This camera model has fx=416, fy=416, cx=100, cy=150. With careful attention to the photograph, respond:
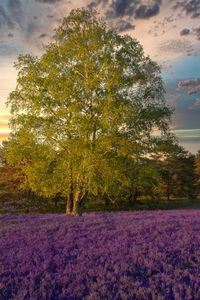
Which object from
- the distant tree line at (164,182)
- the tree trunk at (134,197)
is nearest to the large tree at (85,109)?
the distant tree line at (164,182)

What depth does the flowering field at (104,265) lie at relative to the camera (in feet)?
23.0

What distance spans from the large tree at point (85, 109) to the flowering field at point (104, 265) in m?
13.5

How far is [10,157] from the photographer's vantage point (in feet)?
94.4

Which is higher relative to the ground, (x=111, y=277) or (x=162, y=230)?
(x=162, y=230)

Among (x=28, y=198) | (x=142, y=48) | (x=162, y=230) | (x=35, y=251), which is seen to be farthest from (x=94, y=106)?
(x=28, y=198)

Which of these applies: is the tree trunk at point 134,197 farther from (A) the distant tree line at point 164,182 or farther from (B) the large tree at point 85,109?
(B) the large tree at point 85,109

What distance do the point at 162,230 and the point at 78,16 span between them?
2016 centimetres

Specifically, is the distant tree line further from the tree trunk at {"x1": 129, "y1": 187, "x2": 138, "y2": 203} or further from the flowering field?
the flowering field

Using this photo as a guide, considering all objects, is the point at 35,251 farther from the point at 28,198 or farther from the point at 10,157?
the point at 28,198

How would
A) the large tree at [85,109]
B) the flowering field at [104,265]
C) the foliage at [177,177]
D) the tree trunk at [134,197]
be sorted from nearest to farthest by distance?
the flowering field at [104,265]
the large tree at [85,109]
the tree trunk at [134,197]
the foliage at [177,177]

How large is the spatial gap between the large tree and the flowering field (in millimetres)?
13454

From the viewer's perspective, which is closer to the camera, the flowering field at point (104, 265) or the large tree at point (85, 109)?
the flowering field at point (104, 265)

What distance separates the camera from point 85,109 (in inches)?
1041

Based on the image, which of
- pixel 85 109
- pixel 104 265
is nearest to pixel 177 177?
pixel 85 109
